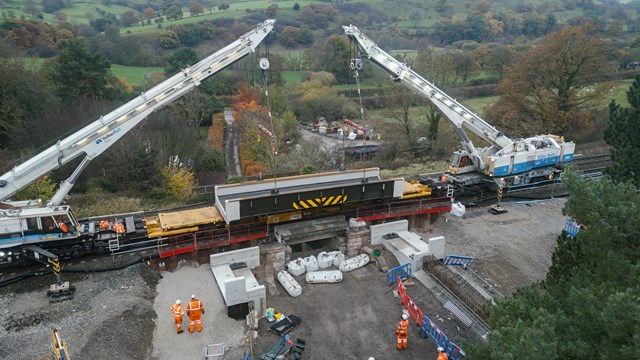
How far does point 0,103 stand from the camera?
25609 mm

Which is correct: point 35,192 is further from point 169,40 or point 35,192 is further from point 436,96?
point 169,40

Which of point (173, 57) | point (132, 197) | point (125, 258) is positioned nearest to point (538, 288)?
point (125, 258)

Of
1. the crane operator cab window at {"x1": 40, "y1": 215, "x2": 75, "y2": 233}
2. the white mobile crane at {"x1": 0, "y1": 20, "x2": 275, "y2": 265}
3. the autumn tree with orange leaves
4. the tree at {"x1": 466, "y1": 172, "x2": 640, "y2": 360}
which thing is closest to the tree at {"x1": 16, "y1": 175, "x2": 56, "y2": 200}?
the white mobile crane at {"x1": 0, "y1": 20, "x2": 275, "y2": 265}

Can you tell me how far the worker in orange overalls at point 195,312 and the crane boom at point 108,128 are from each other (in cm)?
661

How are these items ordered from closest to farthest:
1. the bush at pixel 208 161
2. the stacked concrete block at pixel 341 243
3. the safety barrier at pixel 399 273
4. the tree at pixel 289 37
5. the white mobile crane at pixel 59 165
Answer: the white mobile crane at pixel 59 165, the safety barrier at pixel 399 273, the stacked concrete block at pixel 341 243, the bush at pixel 208 161, the tree at pixel 289 37

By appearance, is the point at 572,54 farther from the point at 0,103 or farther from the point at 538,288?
the point at 0,103

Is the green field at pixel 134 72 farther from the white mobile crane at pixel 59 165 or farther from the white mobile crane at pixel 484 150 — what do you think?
the white mobile crane at pixel 484 150

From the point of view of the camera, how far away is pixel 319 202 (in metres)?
17.5

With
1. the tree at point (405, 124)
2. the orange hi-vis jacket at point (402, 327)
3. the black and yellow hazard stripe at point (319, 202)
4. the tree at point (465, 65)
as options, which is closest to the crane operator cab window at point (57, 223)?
the black and yellow hazard stripe at point (319, 202)

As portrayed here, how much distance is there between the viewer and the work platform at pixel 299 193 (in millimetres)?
16562

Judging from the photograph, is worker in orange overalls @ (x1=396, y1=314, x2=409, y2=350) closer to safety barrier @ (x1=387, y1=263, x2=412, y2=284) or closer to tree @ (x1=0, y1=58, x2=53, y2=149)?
safety barrier @ (x1=387, y1=263, x2=412, y2=284)

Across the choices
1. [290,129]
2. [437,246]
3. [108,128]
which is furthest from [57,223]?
[290,129]

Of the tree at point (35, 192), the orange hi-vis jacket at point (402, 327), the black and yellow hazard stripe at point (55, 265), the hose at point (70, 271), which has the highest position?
the tree at point (35, 192)

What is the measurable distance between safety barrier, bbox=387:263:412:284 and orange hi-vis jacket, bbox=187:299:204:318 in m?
6.88
